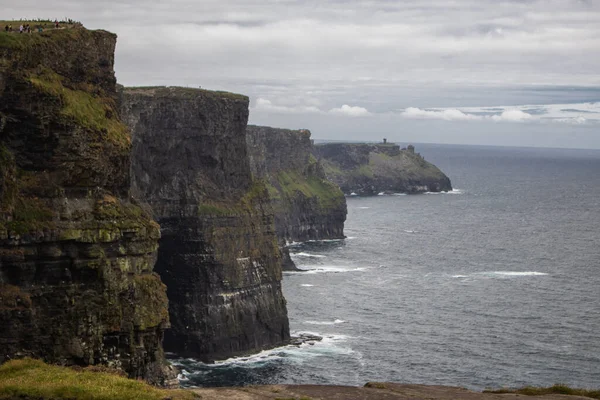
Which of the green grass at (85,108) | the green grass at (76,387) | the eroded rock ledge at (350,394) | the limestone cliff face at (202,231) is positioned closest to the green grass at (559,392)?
the eroded rock ledge at (350,394)

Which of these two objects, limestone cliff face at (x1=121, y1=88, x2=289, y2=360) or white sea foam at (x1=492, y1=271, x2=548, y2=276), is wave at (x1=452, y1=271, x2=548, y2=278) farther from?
limestone cliff face at (x1=121, y1=88, x2=289, y2=360)

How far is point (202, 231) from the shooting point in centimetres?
10700

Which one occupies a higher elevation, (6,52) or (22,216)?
(6,52)

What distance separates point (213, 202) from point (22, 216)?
4629 cm

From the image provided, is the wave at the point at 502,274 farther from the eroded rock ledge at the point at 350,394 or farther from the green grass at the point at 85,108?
the eroded rock ledge at the point at 350,394

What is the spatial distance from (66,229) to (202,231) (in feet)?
137

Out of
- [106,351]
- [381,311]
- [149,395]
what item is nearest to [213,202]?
[381,311]

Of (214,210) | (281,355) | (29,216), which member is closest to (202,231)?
(214,210)

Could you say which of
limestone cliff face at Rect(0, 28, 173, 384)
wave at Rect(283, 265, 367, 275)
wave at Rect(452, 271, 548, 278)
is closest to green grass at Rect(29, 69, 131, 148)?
limestone cliff face at Rect(0, 28, 173, 384)

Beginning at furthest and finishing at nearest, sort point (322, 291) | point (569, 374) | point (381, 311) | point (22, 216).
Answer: point (322, 291), point (381, 311), point (569, 374), point (22, 216)

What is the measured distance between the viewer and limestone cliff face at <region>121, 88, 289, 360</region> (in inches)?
4144

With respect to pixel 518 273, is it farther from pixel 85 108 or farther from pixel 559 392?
pixel 85 108

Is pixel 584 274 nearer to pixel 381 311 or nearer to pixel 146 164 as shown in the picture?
pixel 381 311

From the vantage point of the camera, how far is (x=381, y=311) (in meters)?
133
